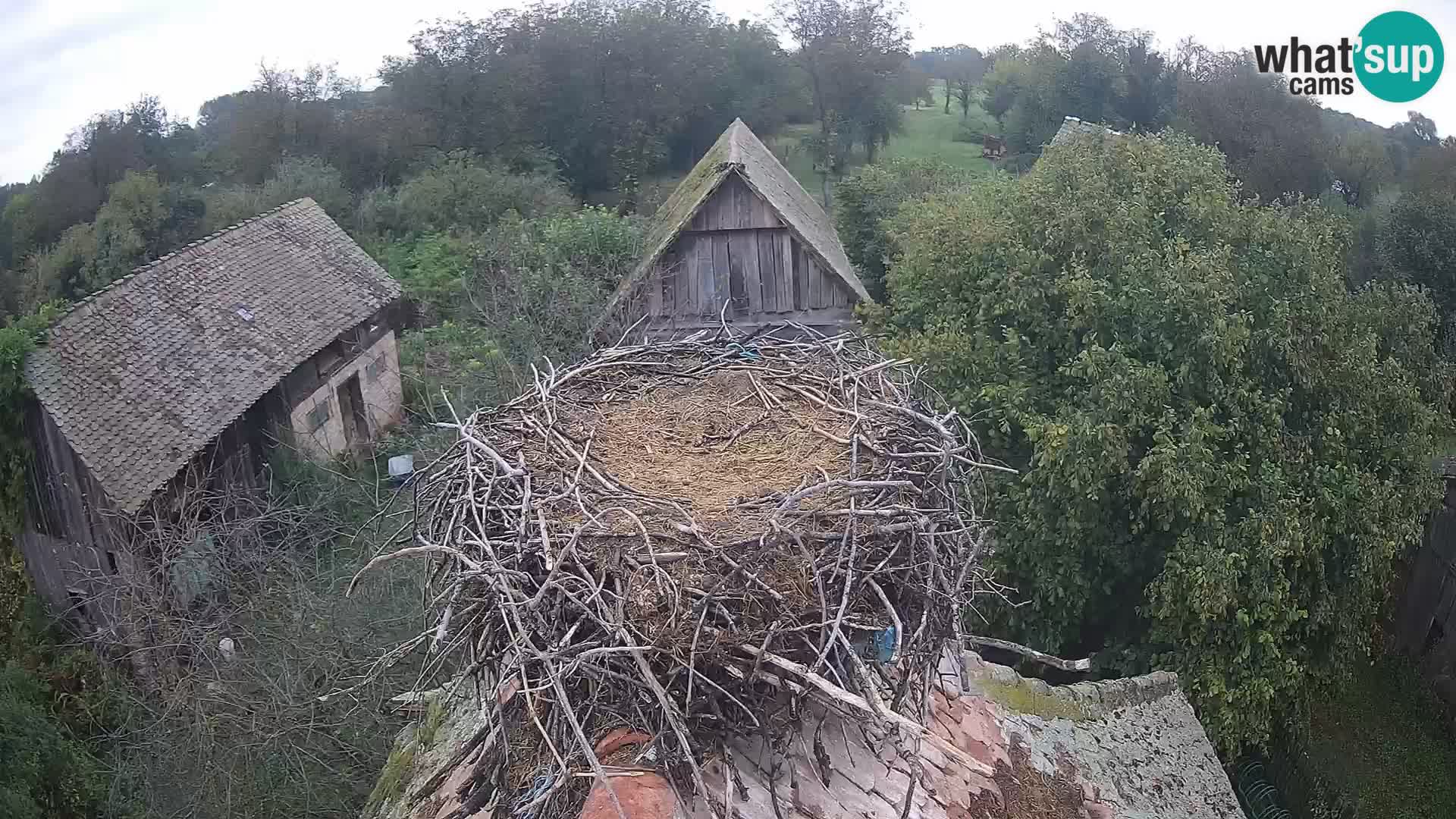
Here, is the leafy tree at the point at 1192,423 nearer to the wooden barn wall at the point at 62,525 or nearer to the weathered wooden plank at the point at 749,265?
the weathered wooden plank at the point at 749,265

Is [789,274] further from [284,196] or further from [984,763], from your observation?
[284,196]

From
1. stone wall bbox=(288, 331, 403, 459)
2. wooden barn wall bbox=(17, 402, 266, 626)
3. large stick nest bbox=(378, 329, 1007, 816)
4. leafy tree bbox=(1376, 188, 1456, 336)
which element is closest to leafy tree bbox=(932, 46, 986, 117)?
leafy tree bbox=(1376, 188, 1456, 336)

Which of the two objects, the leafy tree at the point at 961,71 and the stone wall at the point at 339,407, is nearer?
the stone wall at the point at 339,407

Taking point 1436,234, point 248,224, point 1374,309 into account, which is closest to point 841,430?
point 1374,309

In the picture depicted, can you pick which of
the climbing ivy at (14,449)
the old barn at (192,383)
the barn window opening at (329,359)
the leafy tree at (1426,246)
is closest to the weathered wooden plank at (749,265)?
the old barn at (192,383)

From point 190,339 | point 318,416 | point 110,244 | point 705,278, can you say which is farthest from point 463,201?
point 705,278
